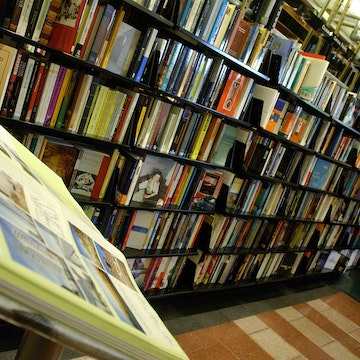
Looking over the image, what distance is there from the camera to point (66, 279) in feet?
1.02

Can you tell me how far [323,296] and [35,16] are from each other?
3835mm

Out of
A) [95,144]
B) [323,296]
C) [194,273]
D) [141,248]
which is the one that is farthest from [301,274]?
[95,144]

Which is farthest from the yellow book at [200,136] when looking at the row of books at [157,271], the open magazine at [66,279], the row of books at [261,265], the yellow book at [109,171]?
the open magazine at [66,279]

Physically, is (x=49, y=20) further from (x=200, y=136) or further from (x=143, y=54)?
(x=200, y=136)

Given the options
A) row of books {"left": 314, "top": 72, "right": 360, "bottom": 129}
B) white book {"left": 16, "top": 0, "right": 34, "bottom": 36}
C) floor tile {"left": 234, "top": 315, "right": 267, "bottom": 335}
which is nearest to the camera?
white book {"left": 16, "top": 0, "right": 34, "bottom": 36}

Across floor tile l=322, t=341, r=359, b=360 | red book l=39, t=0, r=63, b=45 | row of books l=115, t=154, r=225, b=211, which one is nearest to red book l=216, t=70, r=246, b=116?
row of books l=115, t=154, r=225, b=211

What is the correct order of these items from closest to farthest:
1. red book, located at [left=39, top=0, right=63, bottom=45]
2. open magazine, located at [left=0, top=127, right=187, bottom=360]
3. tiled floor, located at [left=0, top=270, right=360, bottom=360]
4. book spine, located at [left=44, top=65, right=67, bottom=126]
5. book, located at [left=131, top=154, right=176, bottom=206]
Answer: open magazine, located at [left=0, top=127, right=187, bottom=360], red book, located at [left=39, top=0, right=63, bottom=45], book spine, located at [left=44, top=65, right=67, bottom=126], book, located at [left=131, top=154, right=176, bottom=206], tiled floor, located at [left=0, top=270, right=360, bottom=360]

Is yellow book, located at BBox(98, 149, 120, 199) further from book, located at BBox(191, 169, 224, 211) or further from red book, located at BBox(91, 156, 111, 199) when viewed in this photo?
book, located at BBox(191, 169, 224, 211)

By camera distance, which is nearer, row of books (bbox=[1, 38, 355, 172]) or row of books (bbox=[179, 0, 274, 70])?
row of books (bbox=[1, 38, 355, 172])

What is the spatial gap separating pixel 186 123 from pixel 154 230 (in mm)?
751

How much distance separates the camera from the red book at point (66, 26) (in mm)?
1458

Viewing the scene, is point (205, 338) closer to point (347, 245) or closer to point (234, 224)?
point (234, 224)

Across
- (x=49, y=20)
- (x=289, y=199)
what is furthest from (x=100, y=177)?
(x=289, y=199)

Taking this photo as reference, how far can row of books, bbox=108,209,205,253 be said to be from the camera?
2.16m
